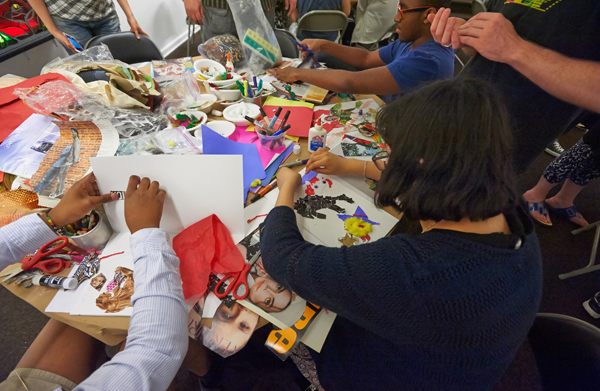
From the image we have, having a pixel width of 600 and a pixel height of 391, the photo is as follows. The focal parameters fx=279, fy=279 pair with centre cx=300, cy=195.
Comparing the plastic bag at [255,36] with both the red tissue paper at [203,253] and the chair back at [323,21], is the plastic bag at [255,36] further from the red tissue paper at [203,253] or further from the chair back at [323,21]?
the red tissue paper at [203,253]

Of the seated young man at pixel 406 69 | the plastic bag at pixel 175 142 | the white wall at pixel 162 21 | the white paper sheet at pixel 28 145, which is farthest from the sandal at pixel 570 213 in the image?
the white wall at pixel 162 21

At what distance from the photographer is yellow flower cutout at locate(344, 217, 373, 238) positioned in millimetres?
806

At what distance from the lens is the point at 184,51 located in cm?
361

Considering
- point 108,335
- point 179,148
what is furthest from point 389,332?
point 179,148

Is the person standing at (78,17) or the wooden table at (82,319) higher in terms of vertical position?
the person standing at (78,17)

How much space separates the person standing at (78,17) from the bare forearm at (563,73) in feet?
6.70

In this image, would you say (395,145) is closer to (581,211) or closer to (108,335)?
(108,335)

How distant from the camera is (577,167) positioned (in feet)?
5.70

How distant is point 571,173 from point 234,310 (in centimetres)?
222

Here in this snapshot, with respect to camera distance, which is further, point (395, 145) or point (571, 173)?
point (571, 173)

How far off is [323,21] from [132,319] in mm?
2455

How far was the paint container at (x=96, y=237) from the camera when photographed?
73cm

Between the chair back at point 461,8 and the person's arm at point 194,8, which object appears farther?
the chair back at point 461,8

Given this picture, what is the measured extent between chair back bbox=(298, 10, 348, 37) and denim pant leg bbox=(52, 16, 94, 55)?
5.36 feet
